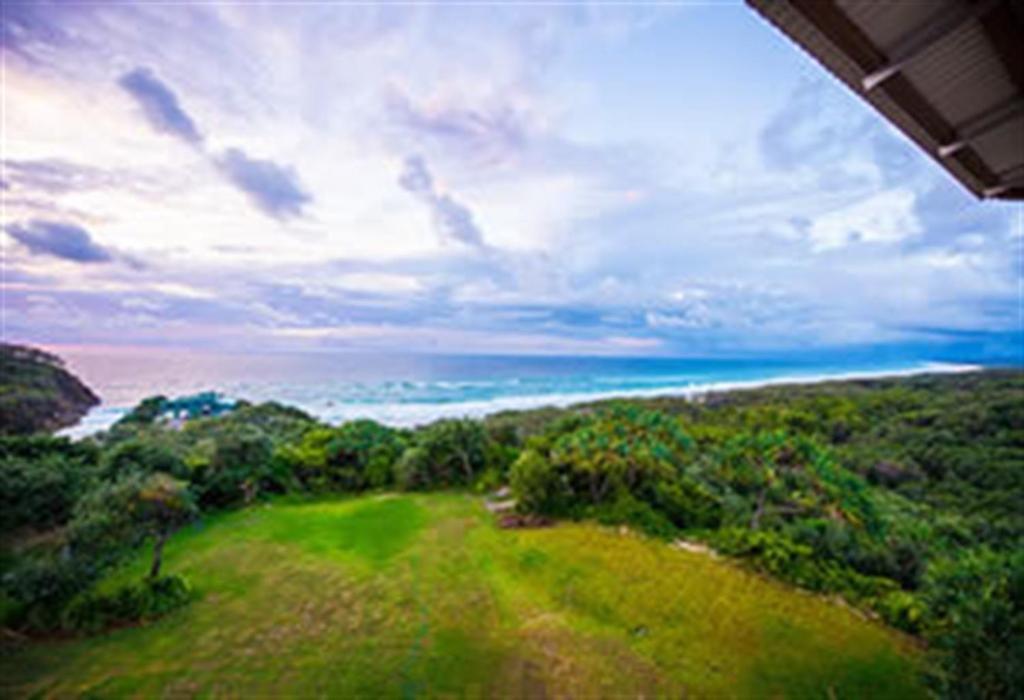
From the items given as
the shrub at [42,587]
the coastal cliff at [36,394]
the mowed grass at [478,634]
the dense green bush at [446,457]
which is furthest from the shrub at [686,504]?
the coastal cliff at [36,394]

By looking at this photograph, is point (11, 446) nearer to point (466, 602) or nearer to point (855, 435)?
point (466, 602)

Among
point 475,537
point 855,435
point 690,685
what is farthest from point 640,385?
point 690,685

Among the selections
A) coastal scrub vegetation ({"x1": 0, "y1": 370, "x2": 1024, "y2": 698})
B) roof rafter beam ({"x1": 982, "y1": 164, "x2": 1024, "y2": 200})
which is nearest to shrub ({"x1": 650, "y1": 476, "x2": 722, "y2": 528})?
coastal scrub vegetation ({"x1": 0, "y1": 370, "x2": 1024, "y2": 698})

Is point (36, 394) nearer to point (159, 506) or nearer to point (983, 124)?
point (159, 506)

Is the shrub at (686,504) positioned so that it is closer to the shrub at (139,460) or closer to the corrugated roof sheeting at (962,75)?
the corrugated roof sheeting at (962,75)

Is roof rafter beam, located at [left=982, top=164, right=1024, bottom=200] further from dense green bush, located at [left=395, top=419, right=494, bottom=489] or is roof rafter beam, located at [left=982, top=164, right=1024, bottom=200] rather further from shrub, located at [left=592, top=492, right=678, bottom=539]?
dense green bush, located at [left=395, top=419, right=494, bottom=489]
